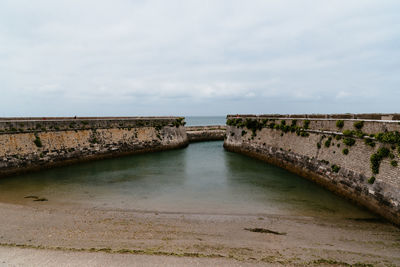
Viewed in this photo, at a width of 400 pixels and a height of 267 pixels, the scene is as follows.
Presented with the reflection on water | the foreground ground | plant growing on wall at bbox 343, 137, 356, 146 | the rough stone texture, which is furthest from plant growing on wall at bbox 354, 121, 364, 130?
the rough stone texture

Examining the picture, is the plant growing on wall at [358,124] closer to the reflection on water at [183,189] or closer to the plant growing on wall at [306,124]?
the reflection on water at [183,189]

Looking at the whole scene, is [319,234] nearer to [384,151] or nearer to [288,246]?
[288,246]

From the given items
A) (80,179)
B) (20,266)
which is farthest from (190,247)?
(80,179)

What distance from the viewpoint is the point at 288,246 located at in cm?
709

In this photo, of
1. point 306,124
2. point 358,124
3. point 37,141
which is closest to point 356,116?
point 358,124

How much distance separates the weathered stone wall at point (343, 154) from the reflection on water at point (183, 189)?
0.81 metres

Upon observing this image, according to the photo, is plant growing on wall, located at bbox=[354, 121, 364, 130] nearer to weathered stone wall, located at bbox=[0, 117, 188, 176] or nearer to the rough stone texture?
weathered stone wall, located at bbox=[0, 117, 188, 176]

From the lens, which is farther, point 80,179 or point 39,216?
point 80,179

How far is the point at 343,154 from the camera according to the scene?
12.4 metres

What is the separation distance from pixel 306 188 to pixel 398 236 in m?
5.71

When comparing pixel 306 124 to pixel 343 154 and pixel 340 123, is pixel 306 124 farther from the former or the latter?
pixel 343 154

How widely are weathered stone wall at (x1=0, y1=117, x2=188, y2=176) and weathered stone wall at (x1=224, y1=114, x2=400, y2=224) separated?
13571 mm

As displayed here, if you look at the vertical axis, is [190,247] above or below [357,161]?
below

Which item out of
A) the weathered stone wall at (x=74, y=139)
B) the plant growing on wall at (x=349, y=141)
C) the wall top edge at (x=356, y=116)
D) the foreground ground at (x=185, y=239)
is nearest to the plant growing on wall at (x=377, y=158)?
the wall top edge at (x=356, y=116)
